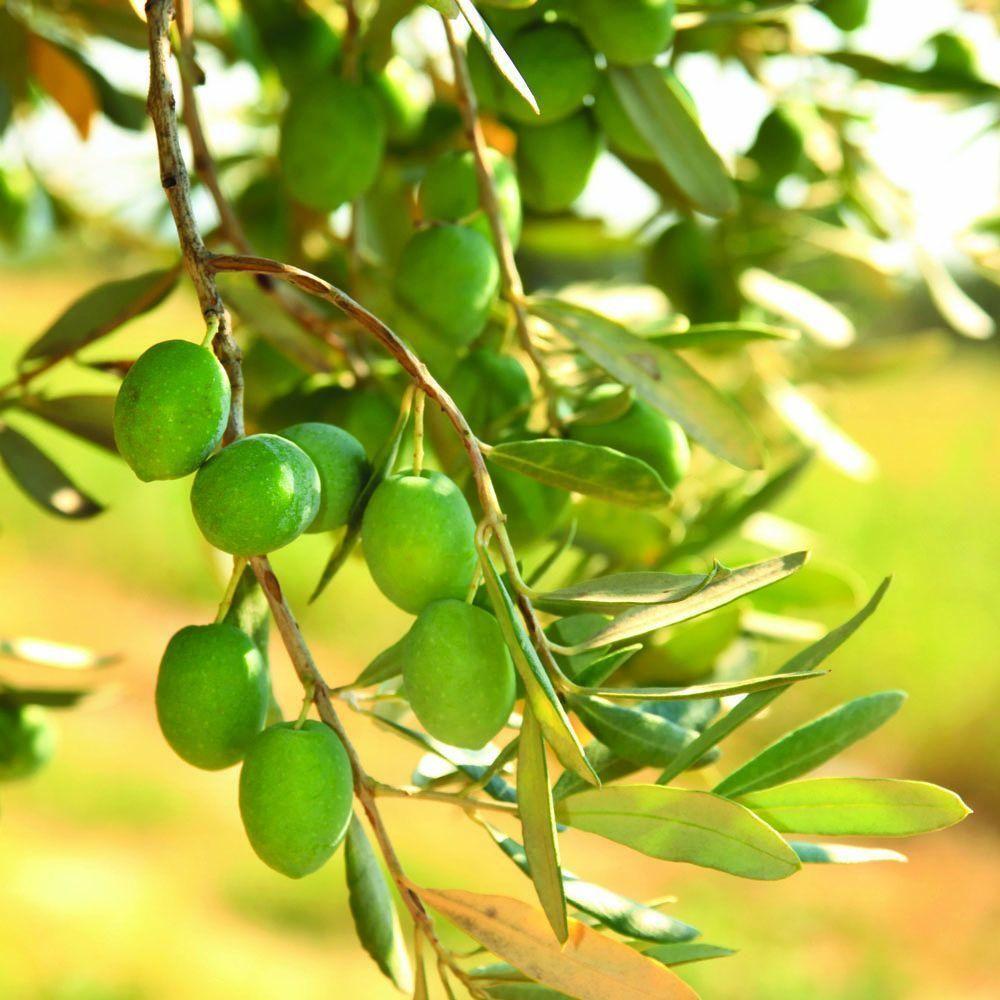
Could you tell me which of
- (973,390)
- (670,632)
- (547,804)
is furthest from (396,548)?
(973,390)

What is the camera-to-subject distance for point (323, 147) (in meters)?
0.69

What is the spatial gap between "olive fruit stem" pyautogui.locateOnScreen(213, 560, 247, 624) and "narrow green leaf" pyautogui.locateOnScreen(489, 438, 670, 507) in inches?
4.4

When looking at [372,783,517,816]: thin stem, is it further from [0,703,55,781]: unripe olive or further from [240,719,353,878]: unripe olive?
[0,703,55,781]: unripe olive

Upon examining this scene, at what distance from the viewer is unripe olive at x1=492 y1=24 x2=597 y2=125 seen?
25.3 inches

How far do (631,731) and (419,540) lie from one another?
4.9 inches

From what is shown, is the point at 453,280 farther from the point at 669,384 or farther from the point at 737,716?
the point at 737,716

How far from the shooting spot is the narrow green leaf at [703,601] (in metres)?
0.43

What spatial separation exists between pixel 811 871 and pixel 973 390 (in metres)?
5.19

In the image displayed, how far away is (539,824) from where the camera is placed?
0.43 meters

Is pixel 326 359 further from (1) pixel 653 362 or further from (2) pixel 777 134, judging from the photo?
(2) pixel 777 134

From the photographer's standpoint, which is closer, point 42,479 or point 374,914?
point 374,914

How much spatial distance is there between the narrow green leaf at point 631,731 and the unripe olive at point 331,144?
1.16ft

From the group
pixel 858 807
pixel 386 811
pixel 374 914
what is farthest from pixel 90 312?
pixel 386 811

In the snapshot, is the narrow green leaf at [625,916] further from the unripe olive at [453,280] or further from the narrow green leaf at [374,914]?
the unripe olive at [453,280]
